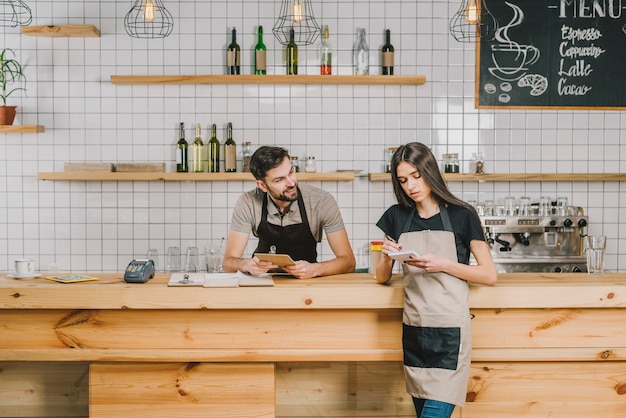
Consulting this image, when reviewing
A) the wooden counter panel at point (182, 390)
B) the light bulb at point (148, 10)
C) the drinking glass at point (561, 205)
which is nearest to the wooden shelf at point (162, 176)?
the light bulb at point (148, 10)

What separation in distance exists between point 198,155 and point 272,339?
195 centimetres

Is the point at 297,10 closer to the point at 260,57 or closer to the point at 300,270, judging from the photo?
the point at 260,57

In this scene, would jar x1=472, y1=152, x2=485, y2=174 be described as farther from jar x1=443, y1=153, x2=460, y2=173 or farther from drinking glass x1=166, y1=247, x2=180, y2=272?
drinking glass x1=166, y1=247, x2=180, y2=272

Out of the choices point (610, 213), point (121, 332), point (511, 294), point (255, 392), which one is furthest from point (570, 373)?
point (610, 213)

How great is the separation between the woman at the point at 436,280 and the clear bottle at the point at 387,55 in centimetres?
198

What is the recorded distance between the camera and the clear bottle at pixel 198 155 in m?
4.44

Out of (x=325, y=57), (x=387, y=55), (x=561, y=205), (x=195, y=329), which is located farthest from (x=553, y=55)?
(x=195, y=329)

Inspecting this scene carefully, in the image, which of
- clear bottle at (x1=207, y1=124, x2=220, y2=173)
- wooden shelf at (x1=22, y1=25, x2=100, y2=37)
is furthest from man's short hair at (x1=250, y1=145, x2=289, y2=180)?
wooden shelf at (x1=22, y1=25, x2=100, y2=37)

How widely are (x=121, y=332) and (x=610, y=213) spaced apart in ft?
11.0

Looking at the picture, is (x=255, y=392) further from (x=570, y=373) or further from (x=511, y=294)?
(x=570, y=373)

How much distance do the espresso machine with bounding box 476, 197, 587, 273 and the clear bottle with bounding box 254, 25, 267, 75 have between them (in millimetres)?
1657

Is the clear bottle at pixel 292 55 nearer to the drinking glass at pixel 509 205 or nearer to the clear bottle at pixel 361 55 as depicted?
the clear bottle at pixel 361 55

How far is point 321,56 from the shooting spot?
4.48 m

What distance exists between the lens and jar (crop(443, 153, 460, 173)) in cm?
447
